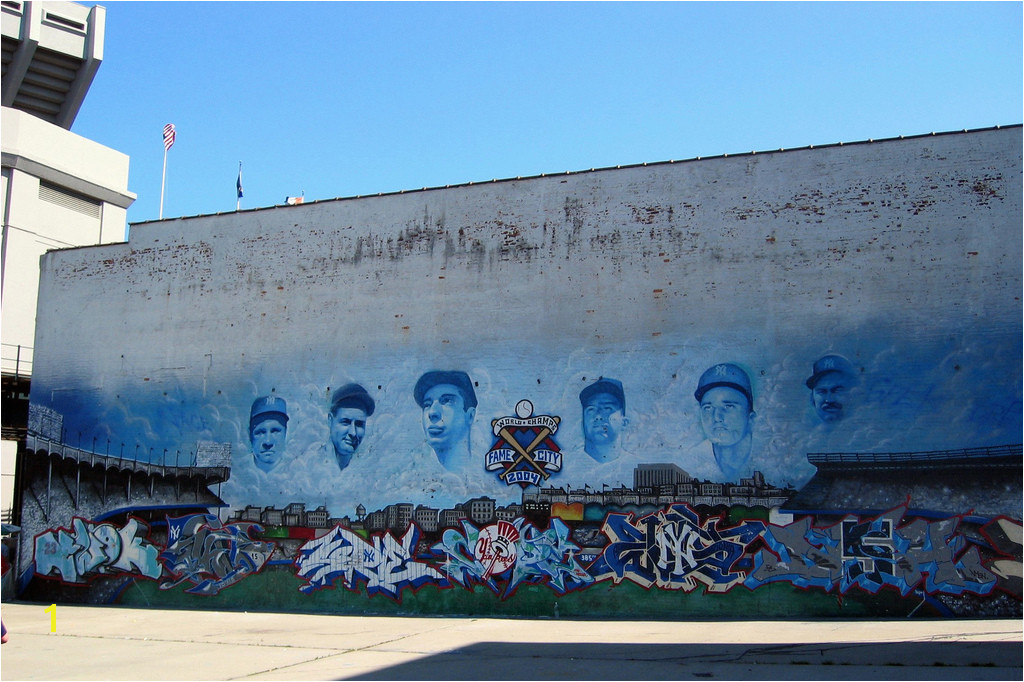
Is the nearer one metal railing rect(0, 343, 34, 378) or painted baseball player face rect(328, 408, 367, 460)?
painted baseball player face rect(328, 408, 367, 460)

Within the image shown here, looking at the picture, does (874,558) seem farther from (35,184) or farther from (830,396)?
(35,184)

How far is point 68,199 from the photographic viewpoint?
2528cm

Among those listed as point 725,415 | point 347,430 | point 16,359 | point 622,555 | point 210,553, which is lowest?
point 210,553

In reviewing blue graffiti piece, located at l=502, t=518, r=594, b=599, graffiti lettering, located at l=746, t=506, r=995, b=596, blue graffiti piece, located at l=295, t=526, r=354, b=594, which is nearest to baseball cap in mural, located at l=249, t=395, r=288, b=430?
Answer: blue graffiti piece, located at l=295, t=526, r=354, b=594

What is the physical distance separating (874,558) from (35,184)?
22104 millimetres

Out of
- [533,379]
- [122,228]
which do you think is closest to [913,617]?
[533,379]

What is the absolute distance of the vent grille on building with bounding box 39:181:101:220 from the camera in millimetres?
24766

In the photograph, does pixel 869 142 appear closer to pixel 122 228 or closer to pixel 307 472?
pixel 307 472

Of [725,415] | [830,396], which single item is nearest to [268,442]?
[725,415]

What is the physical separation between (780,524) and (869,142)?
21.8ft

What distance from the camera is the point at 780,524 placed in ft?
49.5

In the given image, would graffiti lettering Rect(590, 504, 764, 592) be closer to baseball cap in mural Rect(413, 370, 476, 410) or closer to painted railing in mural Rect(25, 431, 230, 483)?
baseball cap in mural Rect(413, 370, 476, 410)

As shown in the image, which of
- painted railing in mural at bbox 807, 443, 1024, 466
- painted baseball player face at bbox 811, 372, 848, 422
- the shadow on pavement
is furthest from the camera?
Result: painted baseball player face at bbox 811, 372, 848, 422

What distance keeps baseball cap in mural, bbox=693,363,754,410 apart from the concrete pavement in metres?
3.76
